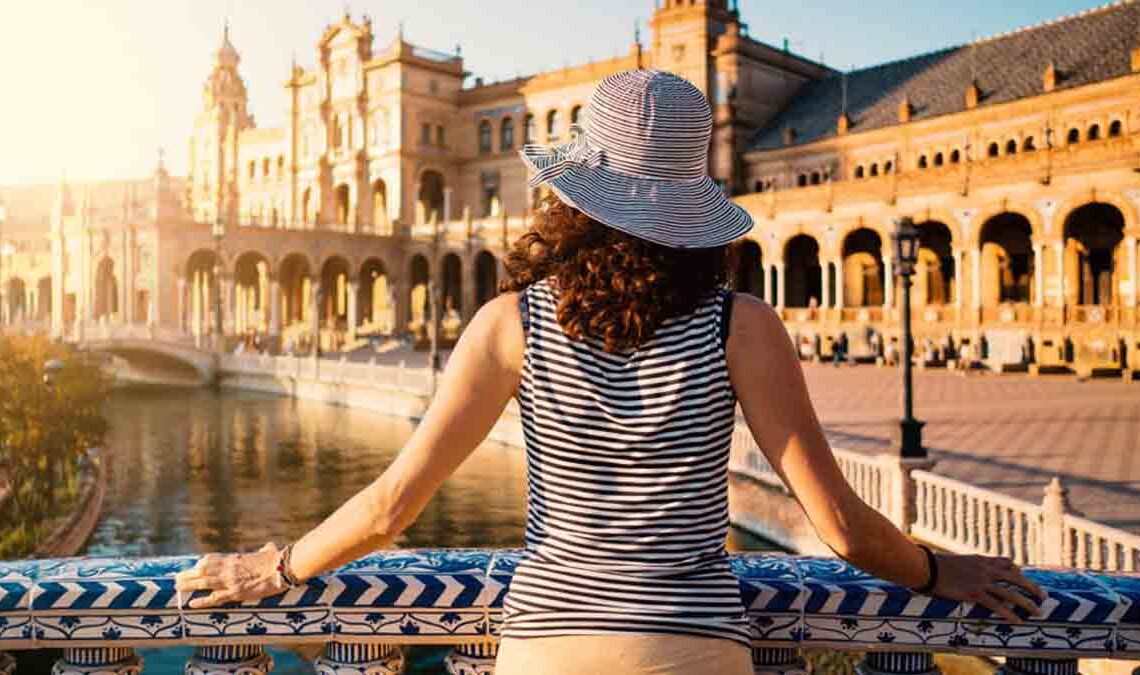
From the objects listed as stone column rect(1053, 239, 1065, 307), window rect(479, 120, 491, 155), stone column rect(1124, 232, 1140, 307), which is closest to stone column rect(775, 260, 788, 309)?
stone column rect(1053, 239, 1065, 307)

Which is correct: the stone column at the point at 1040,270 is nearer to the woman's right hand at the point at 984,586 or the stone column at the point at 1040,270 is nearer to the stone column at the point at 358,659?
the woman's right hand at the point at 984,586

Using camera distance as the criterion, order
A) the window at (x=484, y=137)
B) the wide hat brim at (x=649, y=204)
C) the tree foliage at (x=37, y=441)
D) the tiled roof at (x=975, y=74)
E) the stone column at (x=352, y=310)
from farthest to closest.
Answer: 1. the window at (x=484, y=137)
2. the stone column at (x=352, y=310)
3. the tiled roof at (x=975, y=74)
4. the tree foliage at (x=37, y=441)
5. the wide hat brim at (x=649, y=204)

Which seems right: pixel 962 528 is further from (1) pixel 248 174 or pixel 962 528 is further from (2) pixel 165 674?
(1) pixel 248 174

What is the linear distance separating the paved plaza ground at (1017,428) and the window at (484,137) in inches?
1652

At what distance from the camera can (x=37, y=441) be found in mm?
15742

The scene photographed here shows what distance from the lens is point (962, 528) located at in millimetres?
10305

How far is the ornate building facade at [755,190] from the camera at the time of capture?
37.1m

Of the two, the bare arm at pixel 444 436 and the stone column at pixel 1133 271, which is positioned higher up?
the stone column at pixel 1133 271

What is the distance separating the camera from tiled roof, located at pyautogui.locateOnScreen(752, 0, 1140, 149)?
1674 inches

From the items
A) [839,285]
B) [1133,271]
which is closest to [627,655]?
[1133,271]

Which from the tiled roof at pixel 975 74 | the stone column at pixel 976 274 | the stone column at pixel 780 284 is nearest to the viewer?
the stone column at pixel 976 274

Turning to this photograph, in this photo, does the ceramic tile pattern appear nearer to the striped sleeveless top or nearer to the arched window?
the striped sleeveless top

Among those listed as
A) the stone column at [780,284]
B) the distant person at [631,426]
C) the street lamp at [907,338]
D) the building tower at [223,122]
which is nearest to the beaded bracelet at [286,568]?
the distant person at [631,426]

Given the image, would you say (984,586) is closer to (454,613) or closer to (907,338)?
(454,613)
